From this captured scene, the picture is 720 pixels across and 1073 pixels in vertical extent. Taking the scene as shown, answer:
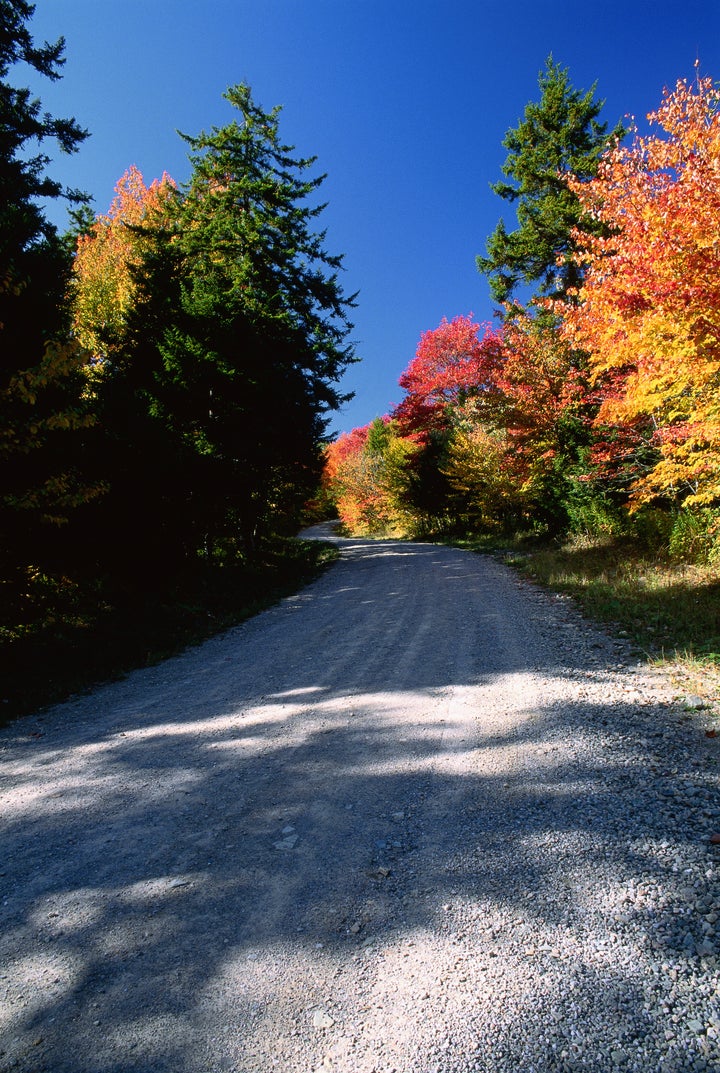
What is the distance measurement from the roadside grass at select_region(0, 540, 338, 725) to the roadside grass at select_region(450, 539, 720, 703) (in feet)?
21.3

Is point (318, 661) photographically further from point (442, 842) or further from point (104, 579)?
point (104, 579)

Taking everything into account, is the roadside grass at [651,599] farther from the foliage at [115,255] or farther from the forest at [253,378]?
the foliage at [115,255]

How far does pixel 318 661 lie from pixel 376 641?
1017 mm

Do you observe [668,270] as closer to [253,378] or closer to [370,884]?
[370,884]

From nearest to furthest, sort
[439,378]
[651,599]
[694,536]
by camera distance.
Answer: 1. [651,599]
2. [694,536]
3. [439,378]

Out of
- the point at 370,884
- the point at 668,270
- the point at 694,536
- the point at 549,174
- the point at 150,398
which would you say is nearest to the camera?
the point at 370,884

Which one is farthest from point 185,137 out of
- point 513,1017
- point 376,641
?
point 513,1017

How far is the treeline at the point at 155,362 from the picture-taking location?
691 centimetres

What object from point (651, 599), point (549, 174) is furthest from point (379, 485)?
point (651, 599)

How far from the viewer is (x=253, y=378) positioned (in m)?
13.9

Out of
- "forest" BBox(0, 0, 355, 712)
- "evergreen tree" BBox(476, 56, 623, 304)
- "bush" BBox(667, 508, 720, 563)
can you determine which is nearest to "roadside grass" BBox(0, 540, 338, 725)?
"forest" BBox(0, 0, 355, 712)

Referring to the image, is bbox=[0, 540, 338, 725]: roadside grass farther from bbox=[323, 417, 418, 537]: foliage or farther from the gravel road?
bbox=[323, 417, 418, 537]: foliage

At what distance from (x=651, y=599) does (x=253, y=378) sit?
11.6 m

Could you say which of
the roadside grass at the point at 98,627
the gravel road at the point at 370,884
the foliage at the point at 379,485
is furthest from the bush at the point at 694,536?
the foliage at the point at 379,485
